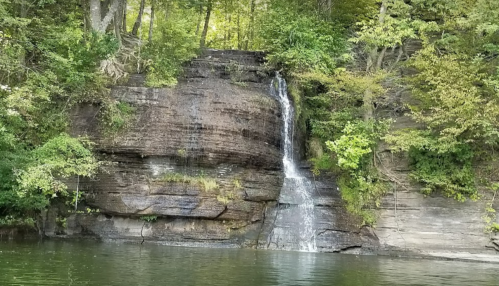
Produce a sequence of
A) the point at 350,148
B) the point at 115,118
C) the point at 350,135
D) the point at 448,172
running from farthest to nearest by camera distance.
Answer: the point at 350,135, the point at 448,172, the point at 350,148, the point at 115,118

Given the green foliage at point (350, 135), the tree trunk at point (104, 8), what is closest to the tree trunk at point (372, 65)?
the green foliage at point (350, 135)

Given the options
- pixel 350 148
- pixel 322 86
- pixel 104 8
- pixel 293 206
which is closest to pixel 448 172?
pixel 350 148

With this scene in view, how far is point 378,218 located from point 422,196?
2226 millimetres

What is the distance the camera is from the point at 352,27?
2761 cm

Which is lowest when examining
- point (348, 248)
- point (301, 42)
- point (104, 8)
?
point (348, 248)

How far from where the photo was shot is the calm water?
10141 millimetres

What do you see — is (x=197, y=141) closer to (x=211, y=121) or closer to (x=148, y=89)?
(x=211, y=121)

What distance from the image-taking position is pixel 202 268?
1207 centimetres

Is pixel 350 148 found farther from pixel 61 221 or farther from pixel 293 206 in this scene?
pixel 61 221

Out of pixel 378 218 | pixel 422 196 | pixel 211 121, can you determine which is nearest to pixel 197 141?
pixel 211 121

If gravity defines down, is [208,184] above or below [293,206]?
above

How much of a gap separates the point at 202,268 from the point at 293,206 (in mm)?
8596

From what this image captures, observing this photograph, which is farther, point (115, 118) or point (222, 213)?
point (115, 118)

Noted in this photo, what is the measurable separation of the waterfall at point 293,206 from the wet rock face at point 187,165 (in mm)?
574
